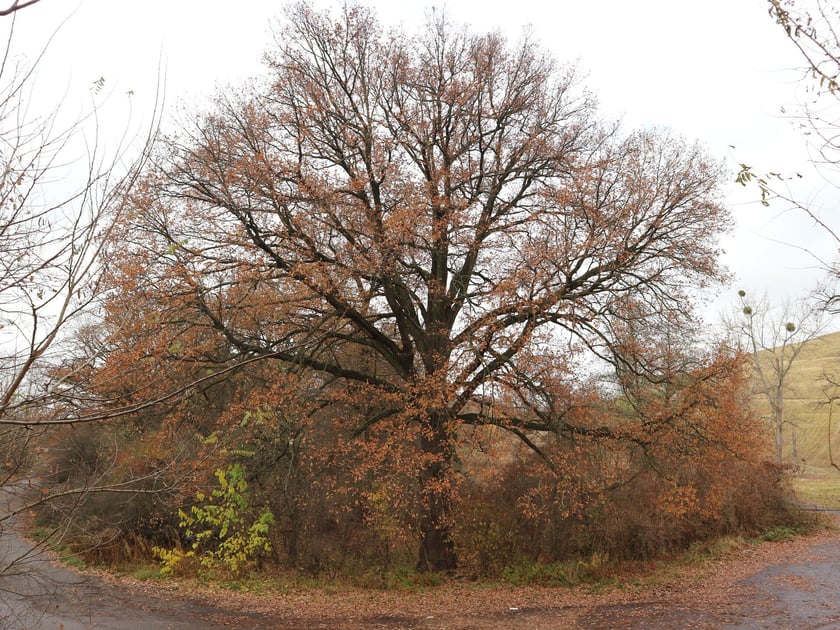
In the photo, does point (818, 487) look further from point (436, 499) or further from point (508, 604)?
point (436, 499)

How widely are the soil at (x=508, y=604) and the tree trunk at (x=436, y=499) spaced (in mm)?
1040

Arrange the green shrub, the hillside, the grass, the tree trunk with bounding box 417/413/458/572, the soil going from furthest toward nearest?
the hillside, the grass, the green shrub, the tree trunk with bounding box 417/413/458/572, the soil

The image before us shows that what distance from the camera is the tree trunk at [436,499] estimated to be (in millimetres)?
14000

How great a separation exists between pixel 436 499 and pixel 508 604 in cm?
263

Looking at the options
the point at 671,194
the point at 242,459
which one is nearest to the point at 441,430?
the point at 242,459

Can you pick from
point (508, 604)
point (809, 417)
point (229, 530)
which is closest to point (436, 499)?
point (508, 604)

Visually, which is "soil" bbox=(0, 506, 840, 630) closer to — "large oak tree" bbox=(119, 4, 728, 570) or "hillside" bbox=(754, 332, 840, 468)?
"large oak tree" bbox=(119, 4, 728, 570)

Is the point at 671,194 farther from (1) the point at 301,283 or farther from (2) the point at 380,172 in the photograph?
(1) the point at 301,283

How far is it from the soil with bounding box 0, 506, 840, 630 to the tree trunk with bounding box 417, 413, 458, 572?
3.41ft

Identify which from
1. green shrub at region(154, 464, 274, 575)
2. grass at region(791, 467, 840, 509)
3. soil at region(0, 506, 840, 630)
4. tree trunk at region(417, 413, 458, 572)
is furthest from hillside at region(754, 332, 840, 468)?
green shrub at region(154, 464, 274, 575)

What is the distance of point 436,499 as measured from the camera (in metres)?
14.5

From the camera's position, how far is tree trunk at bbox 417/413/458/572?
14000mm

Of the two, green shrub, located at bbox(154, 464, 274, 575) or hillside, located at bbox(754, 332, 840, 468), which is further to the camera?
hillside, located at bbox(754, 332, 840, 468)

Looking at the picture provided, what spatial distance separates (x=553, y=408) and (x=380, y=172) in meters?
6.68
